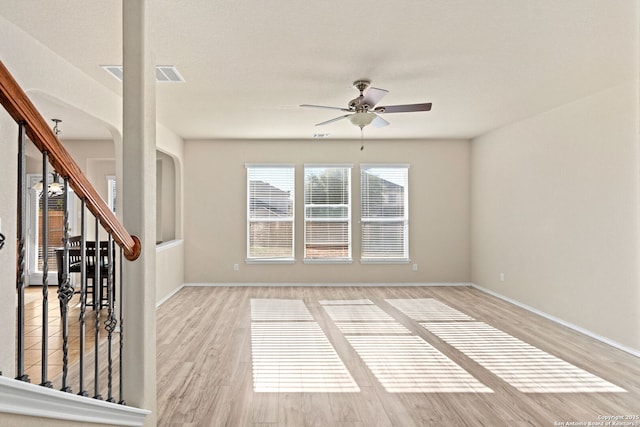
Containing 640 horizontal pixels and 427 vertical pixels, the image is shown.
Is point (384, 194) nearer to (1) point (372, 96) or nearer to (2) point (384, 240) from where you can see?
(2) point (384, 240)

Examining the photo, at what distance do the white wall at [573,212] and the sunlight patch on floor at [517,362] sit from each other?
995 millimetres

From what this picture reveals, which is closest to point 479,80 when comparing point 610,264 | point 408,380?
point 610,264

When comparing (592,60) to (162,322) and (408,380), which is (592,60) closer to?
(408,380)

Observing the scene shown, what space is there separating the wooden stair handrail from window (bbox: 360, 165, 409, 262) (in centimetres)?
517

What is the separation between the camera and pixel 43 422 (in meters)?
1.25

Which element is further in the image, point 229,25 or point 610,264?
point 610,264

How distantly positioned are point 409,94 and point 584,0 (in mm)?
1937

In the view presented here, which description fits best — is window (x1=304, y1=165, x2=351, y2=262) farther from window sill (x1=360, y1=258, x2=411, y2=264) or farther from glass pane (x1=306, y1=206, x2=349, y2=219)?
window sill (x1=360, y1=258, x2=411, y2=264)

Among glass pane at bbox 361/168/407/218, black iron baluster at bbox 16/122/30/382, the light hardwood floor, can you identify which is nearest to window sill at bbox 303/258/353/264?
glass pane at bbox 361/168/407/218

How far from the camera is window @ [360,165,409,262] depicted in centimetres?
673

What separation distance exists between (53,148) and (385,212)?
5.83m

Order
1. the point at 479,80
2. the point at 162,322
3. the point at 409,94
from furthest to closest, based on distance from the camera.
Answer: the point at 162,322, the point at 409,94, the point at 479,80

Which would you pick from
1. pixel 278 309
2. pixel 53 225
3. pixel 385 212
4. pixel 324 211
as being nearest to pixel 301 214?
pixel 324 211

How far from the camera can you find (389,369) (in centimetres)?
317
